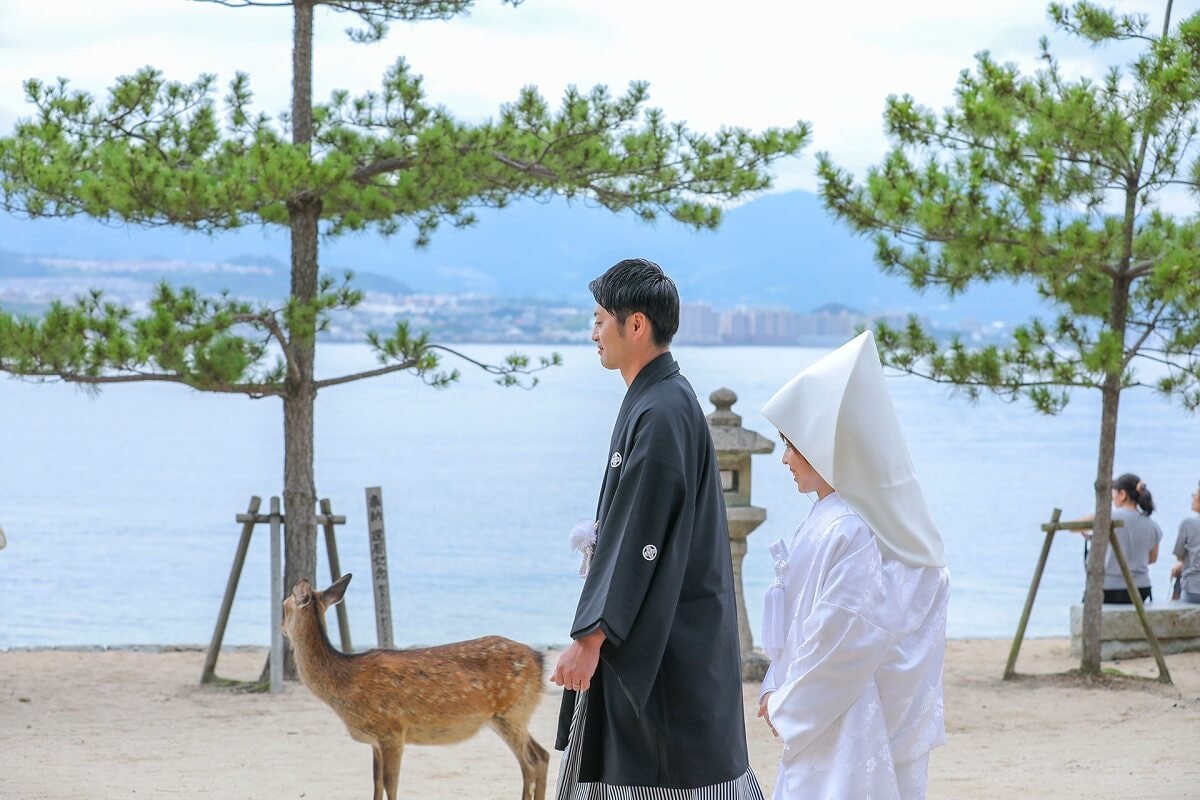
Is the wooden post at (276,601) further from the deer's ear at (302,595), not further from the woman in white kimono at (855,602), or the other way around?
the woman in white kimono at (855,602)

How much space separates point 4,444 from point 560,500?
27248 millimetres

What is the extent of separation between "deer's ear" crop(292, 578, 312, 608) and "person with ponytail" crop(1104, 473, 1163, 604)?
5.67m

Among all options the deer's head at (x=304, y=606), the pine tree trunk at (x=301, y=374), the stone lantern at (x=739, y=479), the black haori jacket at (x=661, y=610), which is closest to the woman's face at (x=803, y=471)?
the black haori jacket at (x=661, y=610)

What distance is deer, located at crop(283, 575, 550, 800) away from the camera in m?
5.02

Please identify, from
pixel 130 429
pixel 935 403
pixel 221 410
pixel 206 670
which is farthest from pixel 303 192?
pixel 935 403

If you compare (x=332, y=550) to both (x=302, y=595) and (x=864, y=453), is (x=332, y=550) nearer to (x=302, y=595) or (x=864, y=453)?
(x=302, y=595)

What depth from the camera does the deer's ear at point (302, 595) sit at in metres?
5.12

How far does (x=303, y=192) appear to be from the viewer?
7852mm

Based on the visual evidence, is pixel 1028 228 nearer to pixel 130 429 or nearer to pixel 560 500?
pixel 560 500

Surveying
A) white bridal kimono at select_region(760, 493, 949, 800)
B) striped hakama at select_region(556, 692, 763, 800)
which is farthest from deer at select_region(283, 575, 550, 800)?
white bridal kimono at select_region(760, 493, 949, 800)

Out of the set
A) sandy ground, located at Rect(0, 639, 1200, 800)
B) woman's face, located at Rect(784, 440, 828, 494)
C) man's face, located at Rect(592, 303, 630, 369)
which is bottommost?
sandy ground, located at Rect(0, 639, 1200, 800)

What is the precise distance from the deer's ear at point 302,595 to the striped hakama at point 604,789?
2059 mm

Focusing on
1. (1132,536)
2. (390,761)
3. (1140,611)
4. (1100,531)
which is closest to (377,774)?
(390,761)

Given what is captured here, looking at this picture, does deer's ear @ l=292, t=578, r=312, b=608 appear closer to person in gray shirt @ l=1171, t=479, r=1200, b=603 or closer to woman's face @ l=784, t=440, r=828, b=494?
woman's face @ l=784, t=440, r=828, b=494
